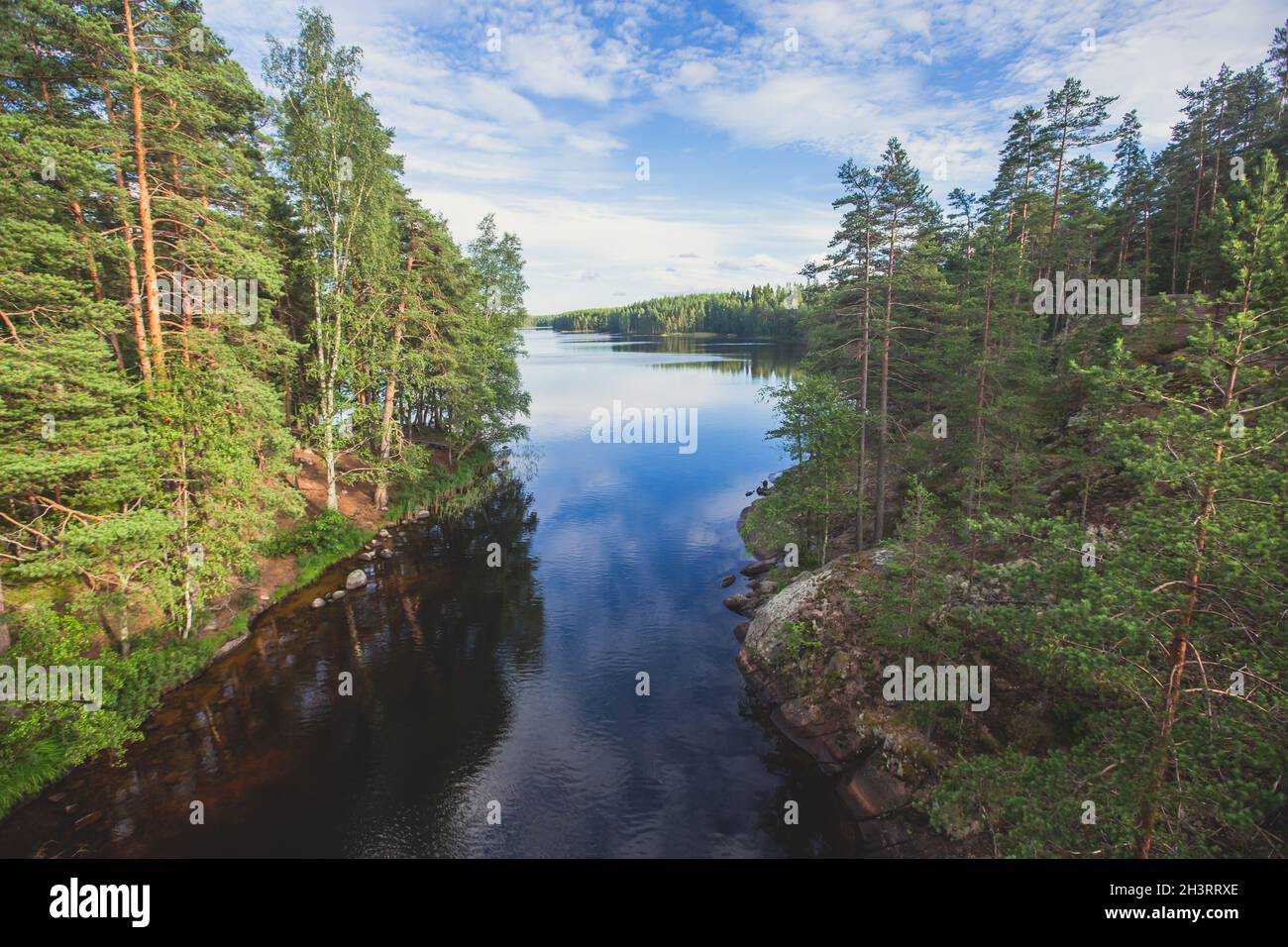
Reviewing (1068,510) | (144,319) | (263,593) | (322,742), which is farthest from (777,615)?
(144,319)

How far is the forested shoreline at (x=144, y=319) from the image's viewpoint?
48.5ft

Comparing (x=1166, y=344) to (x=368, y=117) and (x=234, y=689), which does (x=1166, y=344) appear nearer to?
(x=368, y=117)

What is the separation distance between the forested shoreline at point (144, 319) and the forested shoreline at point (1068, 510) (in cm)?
2151

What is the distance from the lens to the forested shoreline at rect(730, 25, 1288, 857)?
7883 mm

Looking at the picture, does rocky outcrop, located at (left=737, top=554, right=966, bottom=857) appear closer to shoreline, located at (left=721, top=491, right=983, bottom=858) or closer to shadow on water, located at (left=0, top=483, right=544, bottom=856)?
shoreline, located at (left=721, top=491, right=983, bottom=858)

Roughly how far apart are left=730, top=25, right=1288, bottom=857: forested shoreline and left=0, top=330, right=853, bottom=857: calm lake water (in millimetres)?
3522

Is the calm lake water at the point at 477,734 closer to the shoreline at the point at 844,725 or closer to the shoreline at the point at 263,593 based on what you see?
the shoreline at the point at 263,593

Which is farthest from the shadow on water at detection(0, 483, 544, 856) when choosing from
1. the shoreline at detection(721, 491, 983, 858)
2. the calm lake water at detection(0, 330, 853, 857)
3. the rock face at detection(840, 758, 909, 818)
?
the rock face at detection(840, 758, 909, 818)

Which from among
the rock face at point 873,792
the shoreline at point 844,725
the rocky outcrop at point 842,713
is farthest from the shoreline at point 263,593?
the rock face at point 873,792

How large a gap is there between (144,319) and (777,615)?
85.7 ft

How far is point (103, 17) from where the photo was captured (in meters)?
15.4
